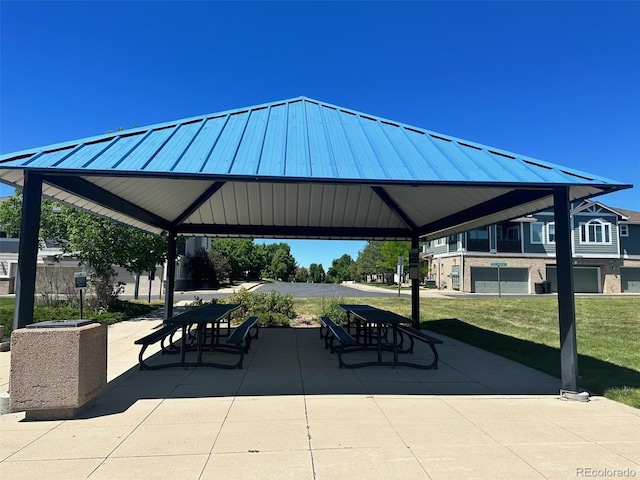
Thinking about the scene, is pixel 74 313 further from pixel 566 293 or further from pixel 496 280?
pixel 496 280

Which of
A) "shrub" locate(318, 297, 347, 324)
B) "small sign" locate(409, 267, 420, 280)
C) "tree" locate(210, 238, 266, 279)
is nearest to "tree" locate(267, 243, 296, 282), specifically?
"tree" locate(210, 238, 266, 279)

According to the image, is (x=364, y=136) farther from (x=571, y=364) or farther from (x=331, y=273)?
(x=331, y=273)

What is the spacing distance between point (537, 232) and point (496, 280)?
547 cm

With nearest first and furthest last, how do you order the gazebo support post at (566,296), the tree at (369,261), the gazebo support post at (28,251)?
the gazebo support post at (28,251) < the gazebo support post at (566,296) < the tree at (369,261)

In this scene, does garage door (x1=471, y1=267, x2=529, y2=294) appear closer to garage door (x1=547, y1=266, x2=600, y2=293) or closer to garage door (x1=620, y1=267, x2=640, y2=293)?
garage door (x1=547, y1=266, x2=600, y2=293)

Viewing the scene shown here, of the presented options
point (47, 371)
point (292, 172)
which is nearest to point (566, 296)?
point (292, 172)

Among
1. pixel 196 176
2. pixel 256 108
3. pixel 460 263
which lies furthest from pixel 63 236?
pixel 460 263

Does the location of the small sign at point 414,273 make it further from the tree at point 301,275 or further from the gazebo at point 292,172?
the tree at point 301,275

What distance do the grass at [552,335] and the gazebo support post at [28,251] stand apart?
7.98 meters

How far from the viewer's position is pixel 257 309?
15.1 metres

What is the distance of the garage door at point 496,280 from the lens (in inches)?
1364

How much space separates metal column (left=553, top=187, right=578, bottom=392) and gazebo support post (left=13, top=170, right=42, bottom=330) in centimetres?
710

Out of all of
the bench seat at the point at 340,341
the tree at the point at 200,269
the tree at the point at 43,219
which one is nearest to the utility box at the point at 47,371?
the bench seat at the point at 340,341

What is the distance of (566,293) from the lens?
240 inches
